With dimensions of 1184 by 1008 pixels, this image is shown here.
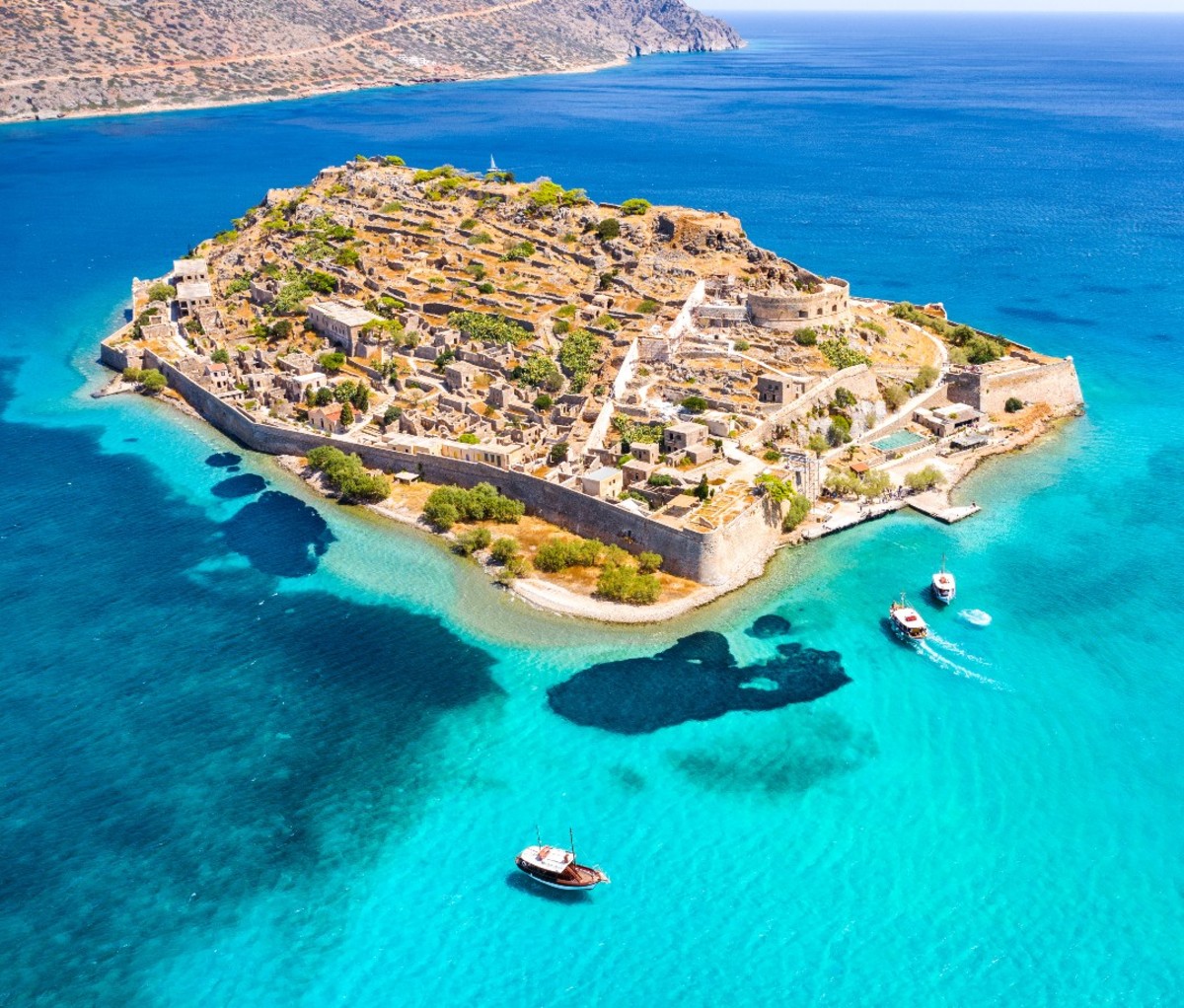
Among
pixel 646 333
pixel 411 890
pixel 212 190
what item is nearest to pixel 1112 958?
pixel 411 890

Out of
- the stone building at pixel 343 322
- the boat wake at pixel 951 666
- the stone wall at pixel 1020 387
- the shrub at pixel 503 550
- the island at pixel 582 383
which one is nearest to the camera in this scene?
the boat wake at pixel 951 666

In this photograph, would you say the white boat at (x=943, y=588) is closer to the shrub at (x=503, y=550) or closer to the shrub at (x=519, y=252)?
the shrub at (x=503, y=550)

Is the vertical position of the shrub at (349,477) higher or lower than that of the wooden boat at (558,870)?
higher

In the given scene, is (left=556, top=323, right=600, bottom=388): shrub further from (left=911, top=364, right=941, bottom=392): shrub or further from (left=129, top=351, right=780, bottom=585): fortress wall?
(left=911, top=364, right=941, bottom=392): shrub

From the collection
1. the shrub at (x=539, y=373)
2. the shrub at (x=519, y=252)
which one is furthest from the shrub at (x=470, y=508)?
the shrub at (x=519, y=252)

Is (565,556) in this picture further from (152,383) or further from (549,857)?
(152,383)

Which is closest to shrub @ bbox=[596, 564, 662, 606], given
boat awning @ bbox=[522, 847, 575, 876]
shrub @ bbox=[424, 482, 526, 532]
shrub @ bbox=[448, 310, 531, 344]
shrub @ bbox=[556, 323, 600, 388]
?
shrub @ bbox=[424, 482, 526, 532]
